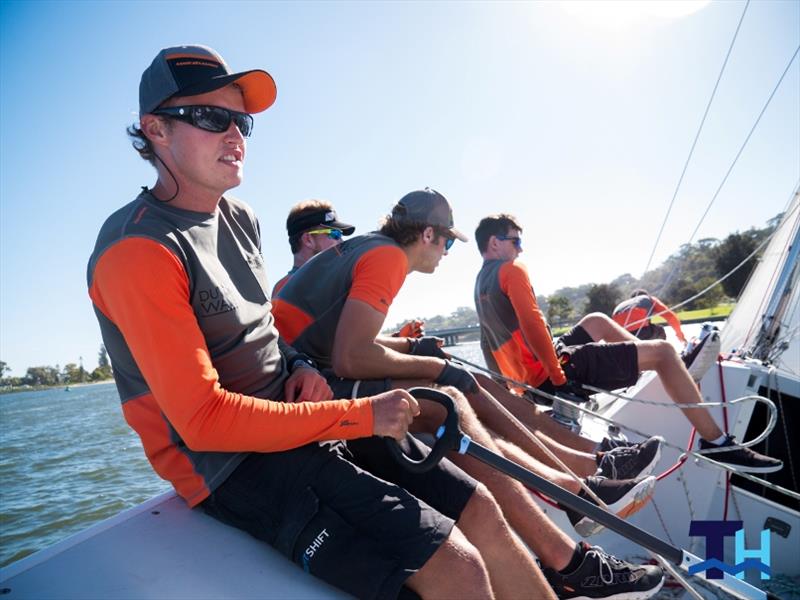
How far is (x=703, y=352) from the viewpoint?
4023 millimetres

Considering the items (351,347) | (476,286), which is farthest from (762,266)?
(351,347)

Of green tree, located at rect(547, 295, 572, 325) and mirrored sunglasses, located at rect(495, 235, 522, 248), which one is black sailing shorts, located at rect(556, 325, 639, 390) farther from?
green tree, located at rect(547, 295, 572, 325)

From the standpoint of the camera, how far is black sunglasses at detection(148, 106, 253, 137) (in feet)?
5.75

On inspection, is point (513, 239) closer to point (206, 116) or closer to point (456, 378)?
point (456, 378)

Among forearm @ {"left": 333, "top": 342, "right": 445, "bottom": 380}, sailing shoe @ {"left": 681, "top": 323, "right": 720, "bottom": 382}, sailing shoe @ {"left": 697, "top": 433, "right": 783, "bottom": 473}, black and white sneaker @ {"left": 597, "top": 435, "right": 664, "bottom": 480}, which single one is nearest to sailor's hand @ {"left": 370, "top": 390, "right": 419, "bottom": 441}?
forearm @ {"left": 333, "top": 342, "right": 445, "bottom": 380}

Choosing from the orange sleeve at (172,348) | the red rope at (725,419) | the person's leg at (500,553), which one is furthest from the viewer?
the red rope at (725,419)

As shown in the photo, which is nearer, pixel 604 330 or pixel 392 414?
pixel 392 414

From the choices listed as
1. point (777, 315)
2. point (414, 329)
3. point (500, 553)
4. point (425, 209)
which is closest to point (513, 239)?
point (414, 329)

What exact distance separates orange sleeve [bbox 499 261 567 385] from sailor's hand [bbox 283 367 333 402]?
2.47 metres

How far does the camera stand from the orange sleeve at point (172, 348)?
4.64 ft

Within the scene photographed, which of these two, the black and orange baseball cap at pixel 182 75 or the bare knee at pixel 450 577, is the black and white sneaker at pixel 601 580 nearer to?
the bare knee at pixel 450 577

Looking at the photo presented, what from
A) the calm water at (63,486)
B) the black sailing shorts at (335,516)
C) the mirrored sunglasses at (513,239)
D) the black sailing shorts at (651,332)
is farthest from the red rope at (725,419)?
the calm water at (63,486)

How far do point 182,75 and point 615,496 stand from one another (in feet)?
8.92

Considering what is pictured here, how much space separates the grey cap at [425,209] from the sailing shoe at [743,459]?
243cm
